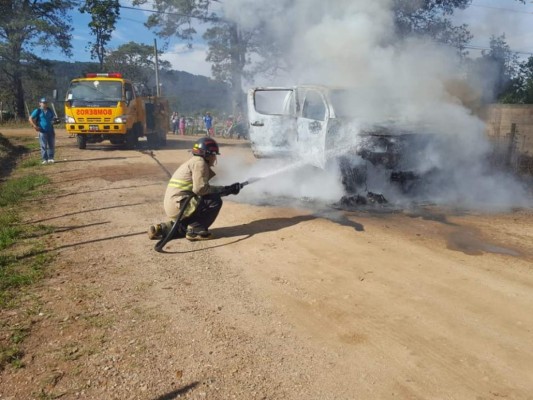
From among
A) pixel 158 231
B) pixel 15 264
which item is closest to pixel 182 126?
pixel 158 231

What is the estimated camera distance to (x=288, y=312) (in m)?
3.63

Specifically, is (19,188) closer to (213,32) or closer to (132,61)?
(213,32)

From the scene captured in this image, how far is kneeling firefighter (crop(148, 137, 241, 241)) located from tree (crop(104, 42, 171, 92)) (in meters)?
37.6

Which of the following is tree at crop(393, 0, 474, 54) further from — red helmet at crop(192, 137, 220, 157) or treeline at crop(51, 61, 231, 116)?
treeline at crop(51, 61, 231, 116)

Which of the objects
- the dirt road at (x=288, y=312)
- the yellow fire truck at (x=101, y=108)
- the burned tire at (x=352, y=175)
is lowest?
the dirt road at (x=288, y=312)

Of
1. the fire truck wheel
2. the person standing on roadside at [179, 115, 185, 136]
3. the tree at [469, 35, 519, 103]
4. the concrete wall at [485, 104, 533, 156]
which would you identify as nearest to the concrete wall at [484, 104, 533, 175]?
the concrete wall at [485, 104, 533, 156]

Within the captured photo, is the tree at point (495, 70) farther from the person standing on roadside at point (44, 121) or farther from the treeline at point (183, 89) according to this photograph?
the treeline at point (183, 89)

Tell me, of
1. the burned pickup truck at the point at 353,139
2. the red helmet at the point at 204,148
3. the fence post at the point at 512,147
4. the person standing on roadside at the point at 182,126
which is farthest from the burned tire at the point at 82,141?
the person standing on roadside at the point at 182,126

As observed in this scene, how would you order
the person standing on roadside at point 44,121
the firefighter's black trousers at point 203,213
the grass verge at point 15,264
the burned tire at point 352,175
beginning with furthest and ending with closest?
the person standing on roadside at point 44,121 → the burned tire at point 352,175 → the firefighter's black trousers at point 203,213 → the grass verge at point 15,264

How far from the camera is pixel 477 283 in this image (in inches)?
163

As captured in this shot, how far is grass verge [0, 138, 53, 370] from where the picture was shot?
3166mm

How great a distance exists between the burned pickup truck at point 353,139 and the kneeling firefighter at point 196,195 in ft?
7.29

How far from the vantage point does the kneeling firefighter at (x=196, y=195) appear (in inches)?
208

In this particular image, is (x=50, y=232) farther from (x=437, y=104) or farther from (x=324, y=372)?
(x=437, y=104)
